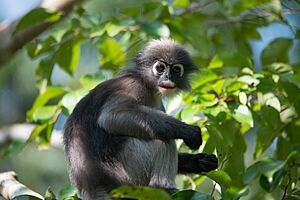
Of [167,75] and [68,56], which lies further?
[68,56]

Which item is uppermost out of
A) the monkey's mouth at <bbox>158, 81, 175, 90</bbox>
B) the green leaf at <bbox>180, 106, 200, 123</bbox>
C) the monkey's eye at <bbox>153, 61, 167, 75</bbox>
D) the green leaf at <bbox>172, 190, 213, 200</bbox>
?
the green leaf at <bbox>172, 190, 213, 200</bbox>

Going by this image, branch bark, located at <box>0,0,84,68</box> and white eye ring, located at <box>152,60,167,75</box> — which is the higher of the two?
white eye ring, located at <box>152,60,167,75</box>

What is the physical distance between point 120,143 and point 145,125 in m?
0.23

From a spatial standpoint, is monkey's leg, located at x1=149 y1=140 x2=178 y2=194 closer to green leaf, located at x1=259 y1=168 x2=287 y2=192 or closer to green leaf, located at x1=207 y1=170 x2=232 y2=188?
green leaf, located at x1=207 y1=170 x2=232 y2=188

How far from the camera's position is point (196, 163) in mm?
5371

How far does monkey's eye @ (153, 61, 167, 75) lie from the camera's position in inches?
224

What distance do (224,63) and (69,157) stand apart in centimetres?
155

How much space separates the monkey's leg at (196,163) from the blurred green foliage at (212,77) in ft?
0.38

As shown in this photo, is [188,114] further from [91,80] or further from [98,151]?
[91,80]

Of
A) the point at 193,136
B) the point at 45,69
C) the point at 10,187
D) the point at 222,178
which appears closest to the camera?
the point at 222,178

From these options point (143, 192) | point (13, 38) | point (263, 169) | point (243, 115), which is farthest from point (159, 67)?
point (263, 169)

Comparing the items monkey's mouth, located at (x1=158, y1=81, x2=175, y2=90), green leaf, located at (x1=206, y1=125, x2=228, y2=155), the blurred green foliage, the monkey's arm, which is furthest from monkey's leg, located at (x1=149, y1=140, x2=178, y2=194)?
monkey's mouth, located at (x1=158, y1=81, x2=175, y2=90)

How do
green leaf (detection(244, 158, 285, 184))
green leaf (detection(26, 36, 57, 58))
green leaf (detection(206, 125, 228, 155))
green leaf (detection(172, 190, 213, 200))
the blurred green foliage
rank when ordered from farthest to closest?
green leaf (detection(26, 36, 57, 58))
the blurred green foliage
green leaf (detection(206, 125, 228, 155))
green leaf (detection(172, 190, 213, 200))
green leaf (detection(244, 158, 285, 184))

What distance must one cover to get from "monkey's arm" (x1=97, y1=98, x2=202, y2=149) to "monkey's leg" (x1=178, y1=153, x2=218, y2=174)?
238 mm
